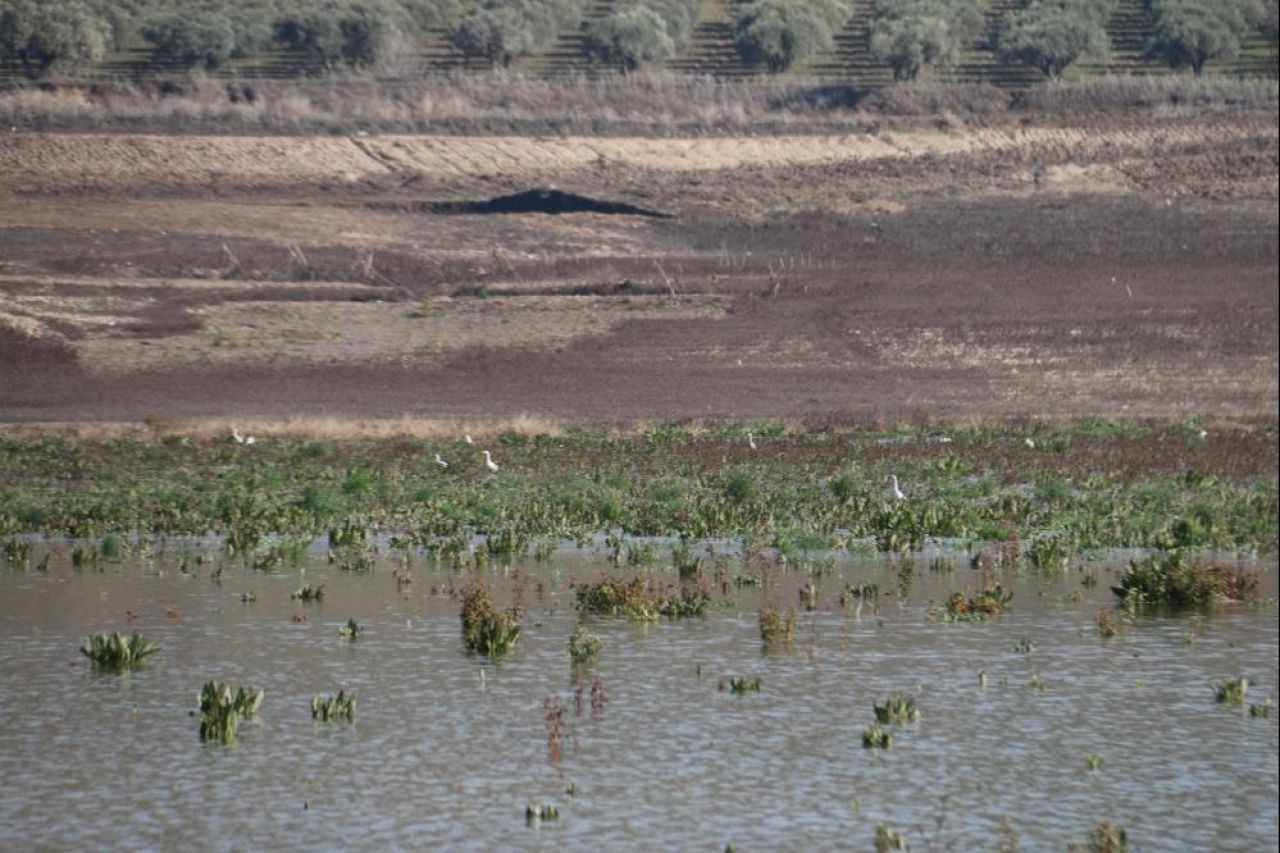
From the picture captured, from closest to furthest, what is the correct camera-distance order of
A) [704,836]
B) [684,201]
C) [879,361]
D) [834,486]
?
[704,836] < [834,486] < [879,361] < [684,201]

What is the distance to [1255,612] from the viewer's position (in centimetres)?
1797

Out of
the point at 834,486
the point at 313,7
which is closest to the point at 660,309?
the point at 313,7

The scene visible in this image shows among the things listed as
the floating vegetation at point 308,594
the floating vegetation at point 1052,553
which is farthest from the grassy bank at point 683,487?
the floating vegetation at point 308,594

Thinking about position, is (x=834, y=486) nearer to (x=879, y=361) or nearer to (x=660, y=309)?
(x=879, y=361)

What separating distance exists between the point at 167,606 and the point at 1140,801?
9703 millimetres

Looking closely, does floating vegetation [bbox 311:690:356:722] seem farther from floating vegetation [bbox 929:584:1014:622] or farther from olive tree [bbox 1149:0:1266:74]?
olive tree [bbox 1149:0:1266:74]

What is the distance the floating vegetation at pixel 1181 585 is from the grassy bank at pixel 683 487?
2.08 m

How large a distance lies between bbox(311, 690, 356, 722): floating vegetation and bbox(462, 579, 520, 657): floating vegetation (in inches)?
89.3

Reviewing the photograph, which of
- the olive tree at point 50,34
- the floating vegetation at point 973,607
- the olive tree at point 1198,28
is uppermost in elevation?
the olive tree at point 50,34

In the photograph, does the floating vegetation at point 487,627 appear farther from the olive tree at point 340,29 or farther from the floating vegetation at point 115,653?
the olive tree at point 340,29

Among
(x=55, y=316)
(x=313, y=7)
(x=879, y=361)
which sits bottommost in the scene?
(x=879, y=361)

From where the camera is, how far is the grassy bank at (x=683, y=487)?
898 inches

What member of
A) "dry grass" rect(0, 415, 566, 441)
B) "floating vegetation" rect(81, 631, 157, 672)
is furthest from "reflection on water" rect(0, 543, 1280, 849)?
"dry grass" rect(0, 415, 566, 441)

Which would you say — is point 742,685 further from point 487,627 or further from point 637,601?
point 637,601
